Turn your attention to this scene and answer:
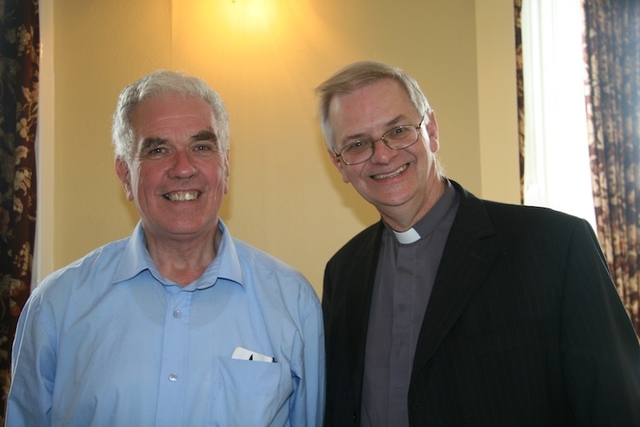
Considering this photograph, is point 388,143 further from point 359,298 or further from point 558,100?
point 558,100

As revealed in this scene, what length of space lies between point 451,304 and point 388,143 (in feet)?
1.81

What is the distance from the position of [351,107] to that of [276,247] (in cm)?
112

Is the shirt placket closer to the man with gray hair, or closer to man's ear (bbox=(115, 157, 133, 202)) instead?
the man with gray hair

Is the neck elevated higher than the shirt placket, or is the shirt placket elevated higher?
the neck

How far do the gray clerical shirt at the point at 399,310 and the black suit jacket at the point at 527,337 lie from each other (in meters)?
0.10

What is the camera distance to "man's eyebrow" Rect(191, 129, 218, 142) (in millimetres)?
1645

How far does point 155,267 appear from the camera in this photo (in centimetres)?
166

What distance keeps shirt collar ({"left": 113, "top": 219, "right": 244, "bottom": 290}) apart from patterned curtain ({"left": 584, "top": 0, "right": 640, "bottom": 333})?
8.95 feet

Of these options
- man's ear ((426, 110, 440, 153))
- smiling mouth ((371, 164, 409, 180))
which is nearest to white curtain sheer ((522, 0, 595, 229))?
man's ear ((426, 110, 440, 153))

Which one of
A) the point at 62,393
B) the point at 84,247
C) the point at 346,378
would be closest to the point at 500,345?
the point at 346,378

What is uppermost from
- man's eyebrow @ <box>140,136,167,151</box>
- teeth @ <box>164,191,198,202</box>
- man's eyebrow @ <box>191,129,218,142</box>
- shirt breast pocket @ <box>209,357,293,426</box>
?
man's eyebrow @ <box>191,129,218,142</box>

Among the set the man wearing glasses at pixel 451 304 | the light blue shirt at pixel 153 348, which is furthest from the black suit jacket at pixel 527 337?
the light blue shirt at pixel 153 348

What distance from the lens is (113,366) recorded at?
4.96 ft

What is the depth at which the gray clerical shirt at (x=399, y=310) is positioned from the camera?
160cm
